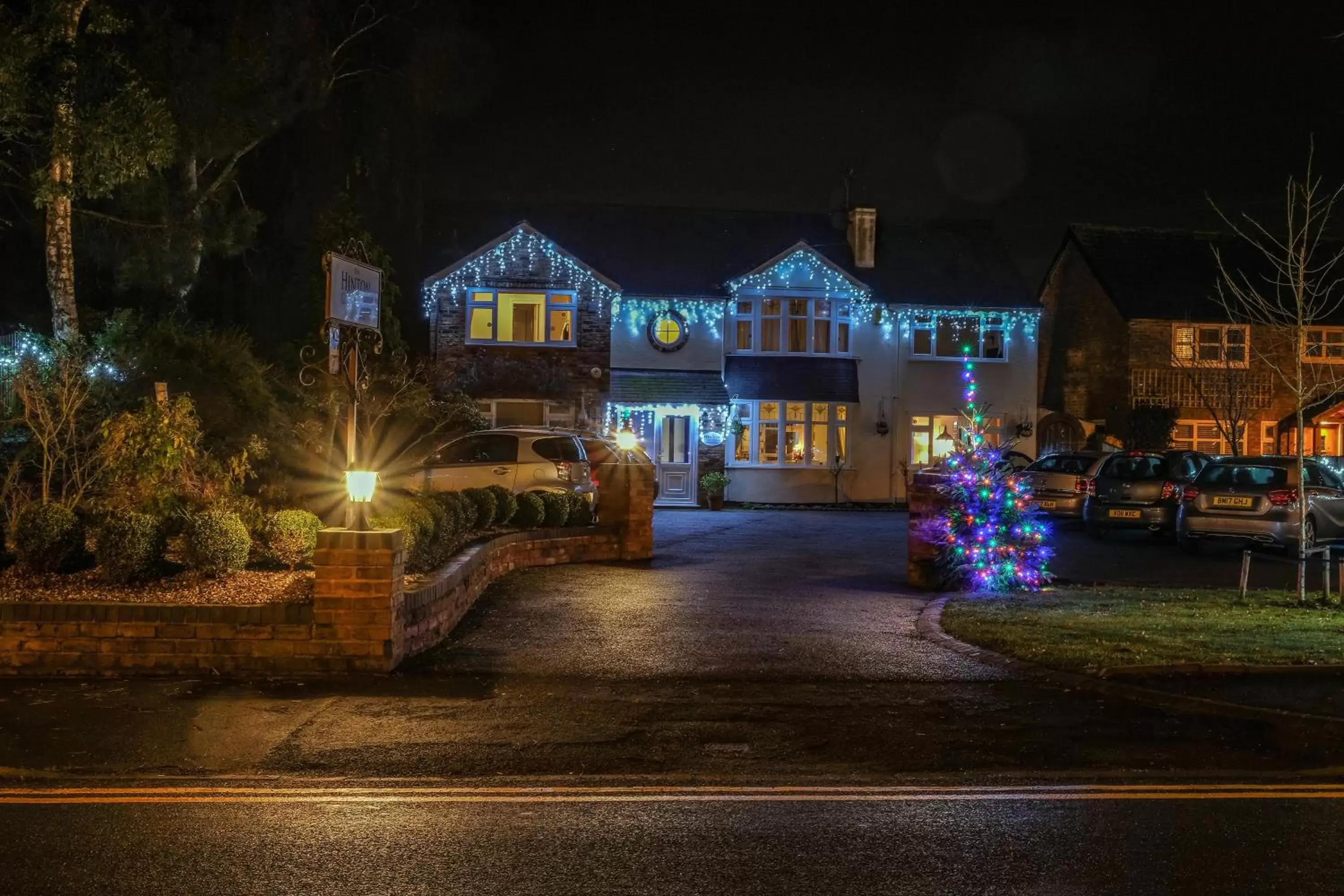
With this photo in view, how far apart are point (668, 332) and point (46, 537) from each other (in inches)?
920

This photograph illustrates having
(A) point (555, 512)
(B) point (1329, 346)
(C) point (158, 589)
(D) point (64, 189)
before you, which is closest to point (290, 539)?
(C) point (158, 589)

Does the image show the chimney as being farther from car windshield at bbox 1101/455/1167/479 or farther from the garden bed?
the garden bed

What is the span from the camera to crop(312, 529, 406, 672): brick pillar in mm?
9273

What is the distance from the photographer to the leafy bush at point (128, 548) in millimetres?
10055

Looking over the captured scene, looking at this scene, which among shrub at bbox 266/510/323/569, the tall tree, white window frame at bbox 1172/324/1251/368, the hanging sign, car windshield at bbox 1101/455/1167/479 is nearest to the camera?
the hanging sign

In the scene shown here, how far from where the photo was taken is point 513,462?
65.0ft

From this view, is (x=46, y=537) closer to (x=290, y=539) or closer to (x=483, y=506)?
(x=290, y=539)

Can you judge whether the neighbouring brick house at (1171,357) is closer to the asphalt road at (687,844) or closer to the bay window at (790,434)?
the bay window at (790,434)

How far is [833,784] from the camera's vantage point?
6.85m

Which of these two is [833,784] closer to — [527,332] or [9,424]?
[9,424]

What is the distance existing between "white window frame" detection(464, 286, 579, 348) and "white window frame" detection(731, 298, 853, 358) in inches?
162

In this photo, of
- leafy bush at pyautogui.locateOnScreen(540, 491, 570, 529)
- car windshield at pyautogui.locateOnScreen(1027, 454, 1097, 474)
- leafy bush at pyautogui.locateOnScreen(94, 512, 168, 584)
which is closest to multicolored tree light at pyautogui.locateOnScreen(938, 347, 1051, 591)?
leafy bush at pyautogui.locateOnScreen(540, 491, 570, 529)

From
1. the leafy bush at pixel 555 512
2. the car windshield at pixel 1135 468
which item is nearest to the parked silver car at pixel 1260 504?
the car windshield at pixel 1135 468

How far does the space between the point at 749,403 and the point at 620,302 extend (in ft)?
13.5
